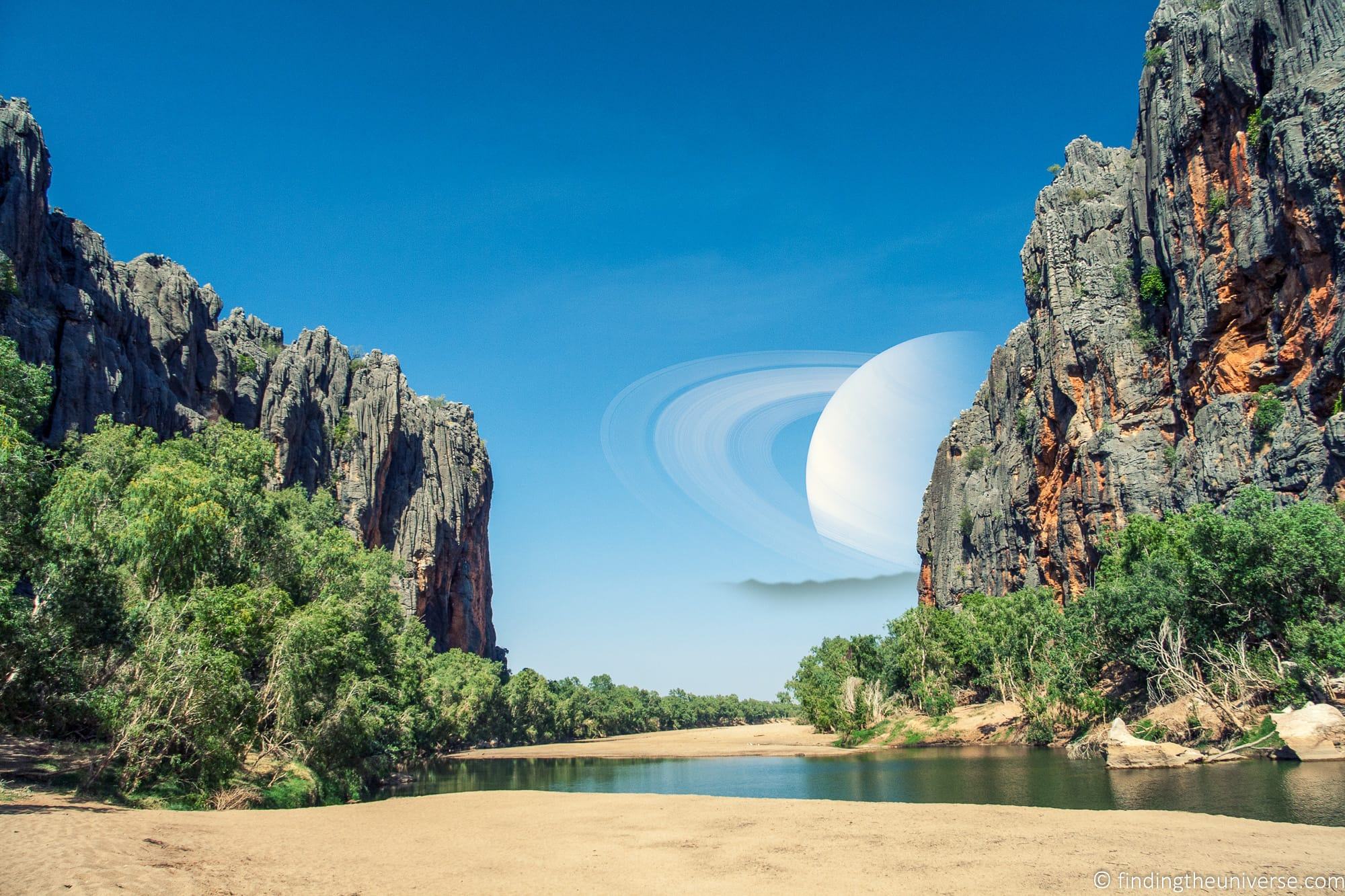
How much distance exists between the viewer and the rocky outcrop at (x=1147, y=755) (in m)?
30.6

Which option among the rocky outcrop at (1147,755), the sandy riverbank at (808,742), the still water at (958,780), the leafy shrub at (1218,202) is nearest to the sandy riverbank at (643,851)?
the still water at (958,780)

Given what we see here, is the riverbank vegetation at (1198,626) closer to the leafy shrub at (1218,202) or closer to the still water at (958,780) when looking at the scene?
the still water at (958,780)

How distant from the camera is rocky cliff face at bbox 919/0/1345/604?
4081cm

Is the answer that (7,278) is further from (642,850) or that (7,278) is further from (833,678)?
(833,678)

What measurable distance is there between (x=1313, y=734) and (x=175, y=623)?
3800 centimetres

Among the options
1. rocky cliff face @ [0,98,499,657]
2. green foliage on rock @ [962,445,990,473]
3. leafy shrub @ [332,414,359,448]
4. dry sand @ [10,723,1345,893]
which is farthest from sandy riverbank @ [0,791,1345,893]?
green foliage on rock @ [962,445,990,473]

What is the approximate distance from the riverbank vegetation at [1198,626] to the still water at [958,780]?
4.86 meters

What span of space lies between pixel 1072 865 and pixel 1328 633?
76.0 feet

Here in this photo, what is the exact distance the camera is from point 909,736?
6394cm

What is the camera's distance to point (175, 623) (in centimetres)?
2250

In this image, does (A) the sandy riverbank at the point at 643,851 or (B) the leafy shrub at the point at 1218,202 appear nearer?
(A) the sandy riverbank at the point at 643,851

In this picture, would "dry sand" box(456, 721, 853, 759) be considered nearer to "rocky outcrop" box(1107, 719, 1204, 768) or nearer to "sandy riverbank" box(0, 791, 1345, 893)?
"rocky outcrop" box(1107, 719, 1204, 768)

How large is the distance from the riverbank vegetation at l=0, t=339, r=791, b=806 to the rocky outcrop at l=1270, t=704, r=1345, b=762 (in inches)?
1388

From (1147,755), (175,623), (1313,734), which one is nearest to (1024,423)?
(1147,755)
